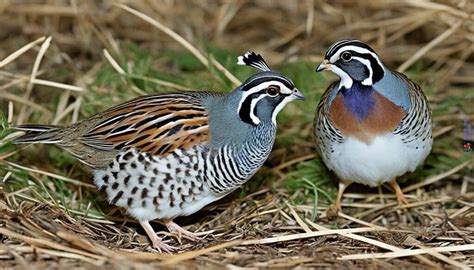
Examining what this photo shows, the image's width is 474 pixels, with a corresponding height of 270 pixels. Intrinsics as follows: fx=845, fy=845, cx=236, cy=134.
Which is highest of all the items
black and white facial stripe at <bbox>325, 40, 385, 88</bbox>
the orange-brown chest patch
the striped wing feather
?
black and white facial stripe at <bbox>325, 40, 385, 88</bbox>

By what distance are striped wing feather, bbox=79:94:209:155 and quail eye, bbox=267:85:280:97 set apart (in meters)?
0.38

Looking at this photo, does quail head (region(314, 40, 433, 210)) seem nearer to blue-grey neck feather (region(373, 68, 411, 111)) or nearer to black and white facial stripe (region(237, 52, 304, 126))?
blue-grey neck feather (region(373, 68, 411, 111))

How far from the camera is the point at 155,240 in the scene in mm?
4777

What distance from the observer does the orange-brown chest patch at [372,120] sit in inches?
186

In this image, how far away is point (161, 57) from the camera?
6.62 meters

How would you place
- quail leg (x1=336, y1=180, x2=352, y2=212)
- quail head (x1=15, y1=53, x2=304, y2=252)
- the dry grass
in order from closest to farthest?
the dry grass
quail head (x1=15, y1=53, x2=304, y2=252)
quail leg (x1=336, y1=180, x2=352, y2=212)

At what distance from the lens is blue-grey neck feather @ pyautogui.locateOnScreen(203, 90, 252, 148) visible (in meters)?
4.66

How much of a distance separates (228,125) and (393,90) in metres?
0.97

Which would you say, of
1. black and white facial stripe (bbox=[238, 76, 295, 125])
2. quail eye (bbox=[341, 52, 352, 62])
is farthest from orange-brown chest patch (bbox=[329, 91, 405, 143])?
black and white facial stripe (bbox=[238, 76, 295, 125])

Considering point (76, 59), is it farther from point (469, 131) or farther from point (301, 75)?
point (469, 131)

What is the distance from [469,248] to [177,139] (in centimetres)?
166

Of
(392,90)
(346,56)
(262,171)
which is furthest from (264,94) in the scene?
(262,171)

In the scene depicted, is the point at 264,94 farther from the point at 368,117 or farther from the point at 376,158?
the point at 376,158

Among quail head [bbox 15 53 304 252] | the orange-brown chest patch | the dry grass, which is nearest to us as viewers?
the dry grass
